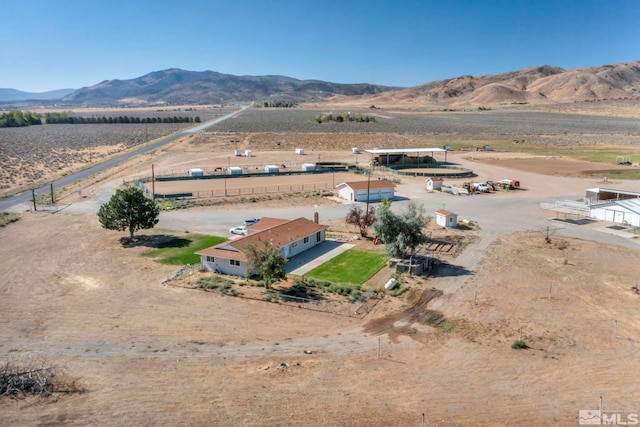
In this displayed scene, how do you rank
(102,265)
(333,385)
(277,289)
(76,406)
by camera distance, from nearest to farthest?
(76,406), (333,385), (277,289), (102,265)

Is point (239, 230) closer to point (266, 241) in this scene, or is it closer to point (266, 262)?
point (266, 241)

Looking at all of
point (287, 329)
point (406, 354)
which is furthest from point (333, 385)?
point (287, 329)

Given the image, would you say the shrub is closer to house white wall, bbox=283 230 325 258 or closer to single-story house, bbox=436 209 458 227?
house white wall, bbox=283 230 325 258

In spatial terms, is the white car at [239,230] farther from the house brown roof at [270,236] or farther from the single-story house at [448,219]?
the single-story house at [448,219]

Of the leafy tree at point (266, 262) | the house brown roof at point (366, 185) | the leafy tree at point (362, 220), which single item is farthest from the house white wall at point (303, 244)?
the house brown roof at point (366, 185)

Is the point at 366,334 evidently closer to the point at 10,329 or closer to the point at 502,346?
the point at 502,346

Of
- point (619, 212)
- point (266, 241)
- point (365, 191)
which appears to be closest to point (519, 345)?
point (266, 241)

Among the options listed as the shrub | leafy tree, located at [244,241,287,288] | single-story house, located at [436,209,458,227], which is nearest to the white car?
leafy tree, located at [244,241,287,288]
